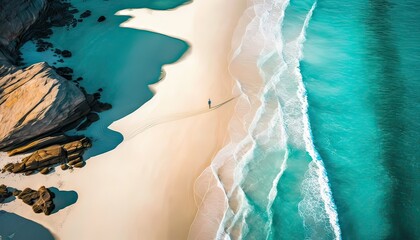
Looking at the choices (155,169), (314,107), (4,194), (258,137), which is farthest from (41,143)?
(314,107)

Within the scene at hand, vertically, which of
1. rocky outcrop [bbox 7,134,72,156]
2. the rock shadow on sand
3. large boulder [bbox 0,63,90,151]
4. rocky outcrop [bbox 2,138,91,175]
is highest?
large boulder [bbox 0,63,90,151]

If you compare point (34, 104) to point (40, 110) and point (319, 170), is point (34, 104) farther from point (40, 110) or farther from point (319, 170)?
point (319, 170)

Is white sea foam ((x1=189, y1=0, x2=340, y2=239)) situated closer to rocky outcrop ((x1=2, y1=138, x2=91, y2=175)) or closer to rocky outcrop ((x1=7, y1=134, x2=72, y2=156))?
rocky outcrop ((x1=2, y1=138, x2=91, y2=175))

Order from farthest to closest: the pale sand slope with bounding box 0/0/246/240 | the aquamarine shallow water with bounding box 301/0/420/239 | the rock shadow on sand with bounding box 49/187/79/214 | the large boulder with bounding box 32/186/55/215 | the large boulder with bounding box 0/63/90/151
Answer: the large boulder with bounding box 0/63/90/151, the rock shadow on sand with bounding box 49/187/79/214, the large boulder with bounding box 32/186/55/215, the aquamarine shallow water with bounding box 301/0/420/239, the pale sand slope with bounding box 0/0/246/240

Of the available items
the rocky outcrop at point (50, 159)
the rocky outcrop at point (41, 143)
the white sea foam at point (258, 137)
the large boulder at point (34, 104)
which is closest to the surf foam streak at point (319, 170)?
the white sea foam at point (258, 137)

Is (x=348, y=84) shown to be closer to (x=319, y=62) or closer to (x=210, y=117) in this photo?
(x=319, y=62)

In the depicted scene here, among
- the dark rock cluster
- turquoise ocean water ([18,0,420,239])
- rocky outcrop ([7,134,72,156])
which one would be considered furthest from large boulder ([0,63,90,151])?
turquoise ocean water ([18,0,420,239])
